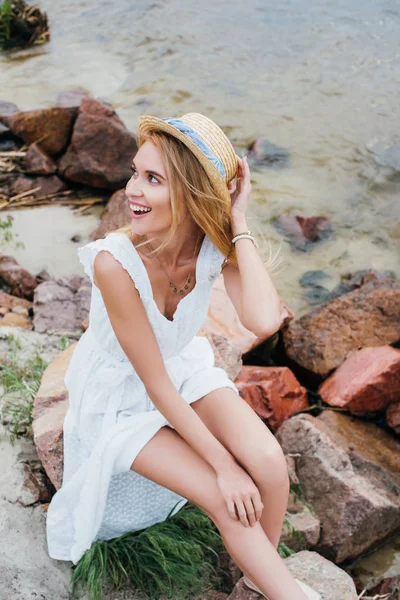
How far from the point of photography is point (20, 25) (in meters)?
11.6

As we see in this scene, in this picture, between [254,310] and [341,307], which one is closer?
[254,310]

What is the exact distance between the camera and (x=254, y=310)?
9.88 ft

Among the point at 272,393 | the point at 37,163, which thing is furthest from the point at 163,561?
the point at 37,163

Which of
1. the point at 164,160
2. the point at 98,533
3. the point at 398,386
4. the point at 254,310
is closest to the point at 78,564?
the point at 98,533

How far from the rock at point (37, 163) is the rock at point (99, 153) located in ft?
0.41

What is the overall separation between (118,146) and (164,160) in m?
4.56

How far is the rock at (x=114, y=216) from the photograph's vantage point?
6344mm

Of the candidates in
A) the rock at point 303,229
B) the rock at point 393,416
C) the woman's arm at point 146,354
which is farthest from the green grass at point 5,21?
the woman's arm at point 146,354

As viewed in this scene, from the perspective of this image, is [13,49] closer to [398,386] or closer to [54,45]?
[54,45]

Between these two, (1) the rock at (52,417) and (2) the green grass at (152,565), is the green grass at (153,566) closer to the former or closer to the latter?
(2) the green grass at (152,565)

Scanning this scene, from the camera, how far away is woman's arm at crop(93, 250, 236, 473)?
2809 millimetres

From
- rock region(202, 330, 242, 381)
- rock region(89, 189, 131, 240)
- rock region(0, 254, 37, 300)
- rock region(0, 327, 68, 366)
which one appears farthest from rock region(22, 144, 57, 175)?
rock region(202, 330, 242, 381)

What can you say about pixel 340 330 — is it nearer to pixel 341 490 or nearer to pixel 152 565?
pixel 341 490

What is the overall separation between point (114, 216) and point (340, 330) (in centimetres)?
242
